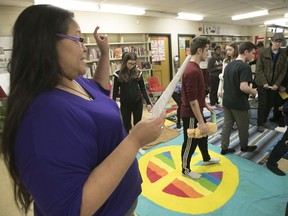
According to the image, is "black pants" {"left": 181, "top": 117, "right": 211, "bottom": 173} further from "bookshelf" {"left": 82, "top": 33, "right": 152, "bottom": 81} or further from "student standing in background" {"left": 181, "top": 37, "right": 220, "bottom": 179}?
"bookshelf" {"left": 82, "top": 33, "right": 152, "bottom": 81}

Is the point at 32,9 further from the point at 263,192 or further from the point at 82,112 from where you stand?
the point at 263,192

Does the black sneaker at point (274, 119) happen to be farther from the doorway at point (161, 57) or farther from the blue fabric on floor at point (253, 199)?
the doorway at point (161, 57)

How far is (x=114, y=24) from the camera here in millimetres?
6047

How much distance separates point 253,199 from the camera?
7.00 ft

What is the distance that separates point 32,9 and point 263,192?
2559 millimetres

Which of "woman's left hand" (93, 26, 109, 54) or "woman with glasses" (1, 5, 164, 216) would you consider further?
"woman's left hand" (93, 26, 109, 54)

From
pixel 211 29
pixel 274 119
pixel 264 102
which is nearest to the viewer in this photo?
pixel 264 102

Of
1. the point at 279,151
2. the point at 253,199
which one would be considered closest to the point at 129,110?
the point at 253,199

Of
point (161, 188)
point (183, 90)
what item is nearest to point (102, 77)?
point (183, 90)

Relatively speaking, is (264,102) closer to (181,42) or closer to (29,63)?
(29,63)

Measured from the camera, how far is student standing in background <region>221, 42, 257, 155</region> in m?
2.66

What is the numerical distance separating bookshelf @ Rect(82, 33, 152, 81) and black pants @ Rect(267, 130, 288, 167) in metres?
4.49

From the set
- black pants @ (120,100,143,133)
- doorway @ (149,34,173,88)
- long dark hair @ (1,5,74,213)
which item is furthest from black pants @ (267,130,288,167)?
doorway @ (149,34,173,88)

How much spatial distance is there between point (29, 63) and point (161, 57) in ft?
23.0
